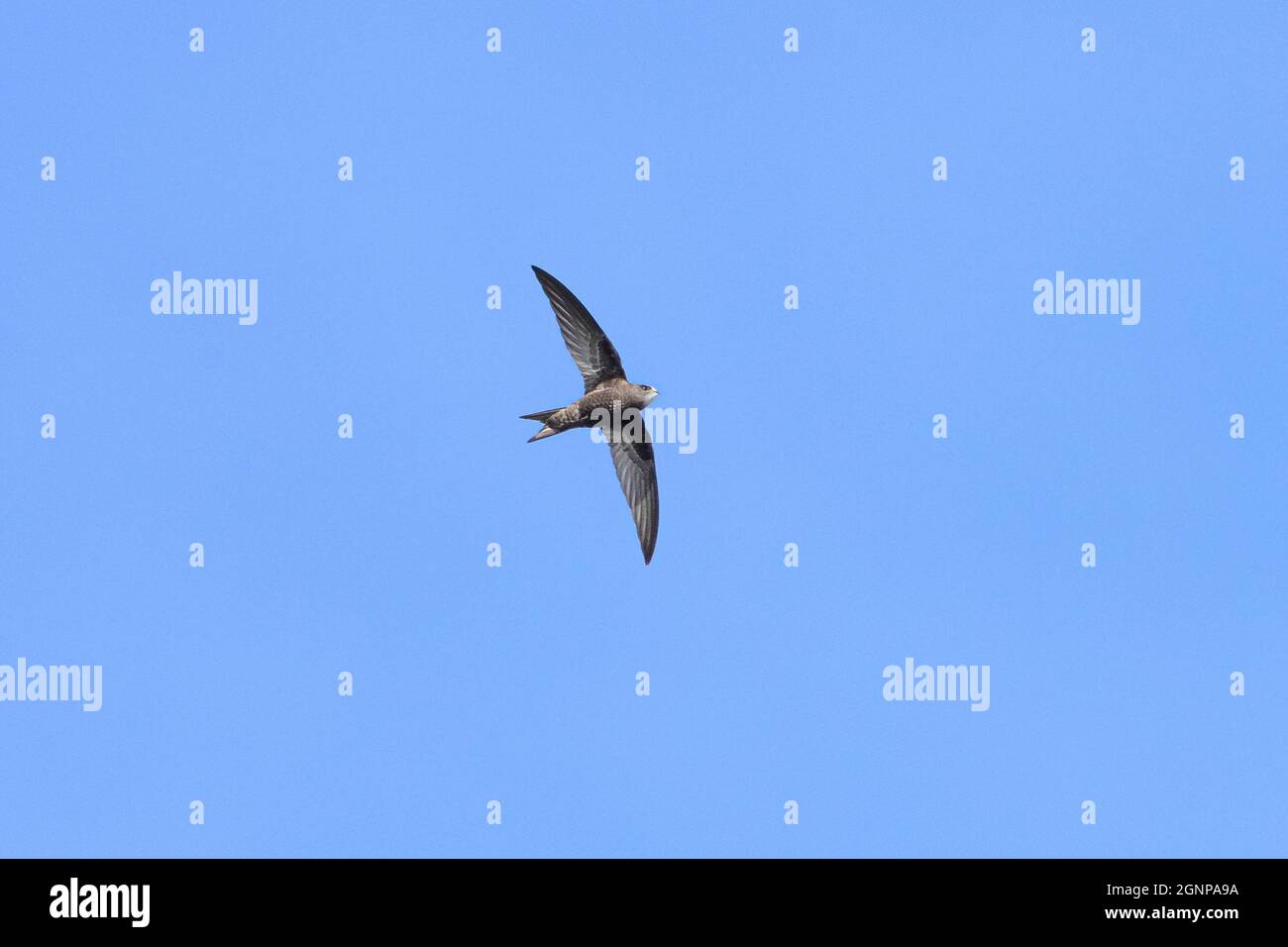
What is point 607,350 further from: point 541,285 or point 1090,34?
point 1090,34

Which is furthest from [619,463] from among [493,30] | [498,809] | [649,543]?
[493,30]

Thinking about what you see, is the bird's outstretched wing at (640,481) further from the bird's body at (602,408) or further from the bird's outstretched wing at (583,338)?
the bird's outstretched wing at (583,338)

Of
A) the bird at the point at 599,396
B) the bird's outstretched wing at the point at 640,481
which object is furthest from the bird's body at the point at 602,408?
the bird's outstretched wing at the point at 640,481

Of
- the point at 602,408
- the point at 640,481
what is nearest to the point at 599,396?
the point at 602,408

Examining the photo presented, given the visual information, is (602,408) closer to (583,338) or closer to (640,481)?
(583,338)
